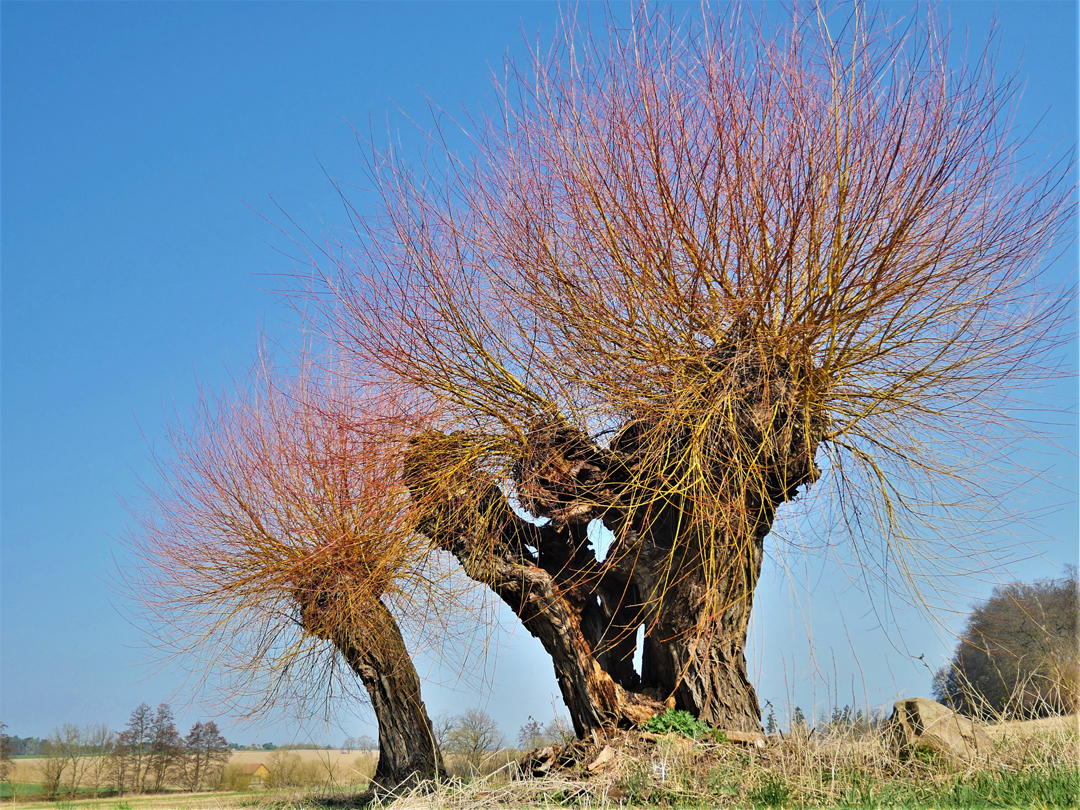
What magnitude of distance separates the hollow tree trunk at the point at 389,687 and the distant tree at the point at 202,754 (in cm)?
674

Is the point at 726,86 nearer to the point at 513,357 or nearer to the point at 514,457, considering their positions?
the point at 513,357

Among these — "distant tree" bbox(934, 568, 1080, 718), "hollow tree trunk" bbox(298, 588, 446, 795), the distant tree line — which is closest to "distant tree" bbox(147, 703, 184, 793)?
the distant tree line

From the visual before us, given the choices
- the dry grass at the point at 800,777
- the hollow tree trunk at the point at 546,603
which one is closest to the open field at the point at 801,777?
the dry grass at the point at 800,777

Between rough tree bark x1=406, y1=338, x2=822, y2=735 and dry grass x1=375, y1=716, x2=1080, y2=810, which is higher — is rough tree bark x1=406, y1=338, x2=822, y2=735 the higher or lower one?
the higher one

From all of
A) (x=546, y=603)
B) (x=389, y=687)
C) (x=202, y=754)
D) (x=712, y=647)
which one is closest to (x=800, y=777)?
(x=712, y=647)

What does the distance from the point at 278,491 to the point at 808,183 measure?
22.1ft

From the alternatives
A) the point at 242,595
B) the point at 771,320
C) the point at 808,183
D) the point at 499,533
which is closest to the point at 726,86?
the point at 808,183

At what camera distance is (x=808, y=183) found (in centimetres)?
548

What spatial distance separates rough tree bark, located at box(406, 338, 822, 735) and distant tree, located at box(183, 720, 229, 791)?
378 inches

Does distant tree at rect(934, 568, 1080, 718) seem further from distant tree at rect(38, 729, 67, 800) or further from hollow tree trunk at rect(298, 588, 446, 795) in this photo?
distant tree at rect(38, 729, 67, 800)

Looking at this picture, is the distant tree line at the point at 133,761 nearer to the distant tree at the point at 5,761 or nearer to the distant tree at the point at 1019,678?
the distant tree at the point at 5,761

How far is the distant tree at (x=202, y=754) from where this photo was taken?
14273mm

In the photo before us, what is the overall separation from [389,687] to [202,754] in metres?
7.74

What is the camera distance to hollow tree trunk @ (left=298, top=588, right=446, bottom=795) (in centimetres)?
878
